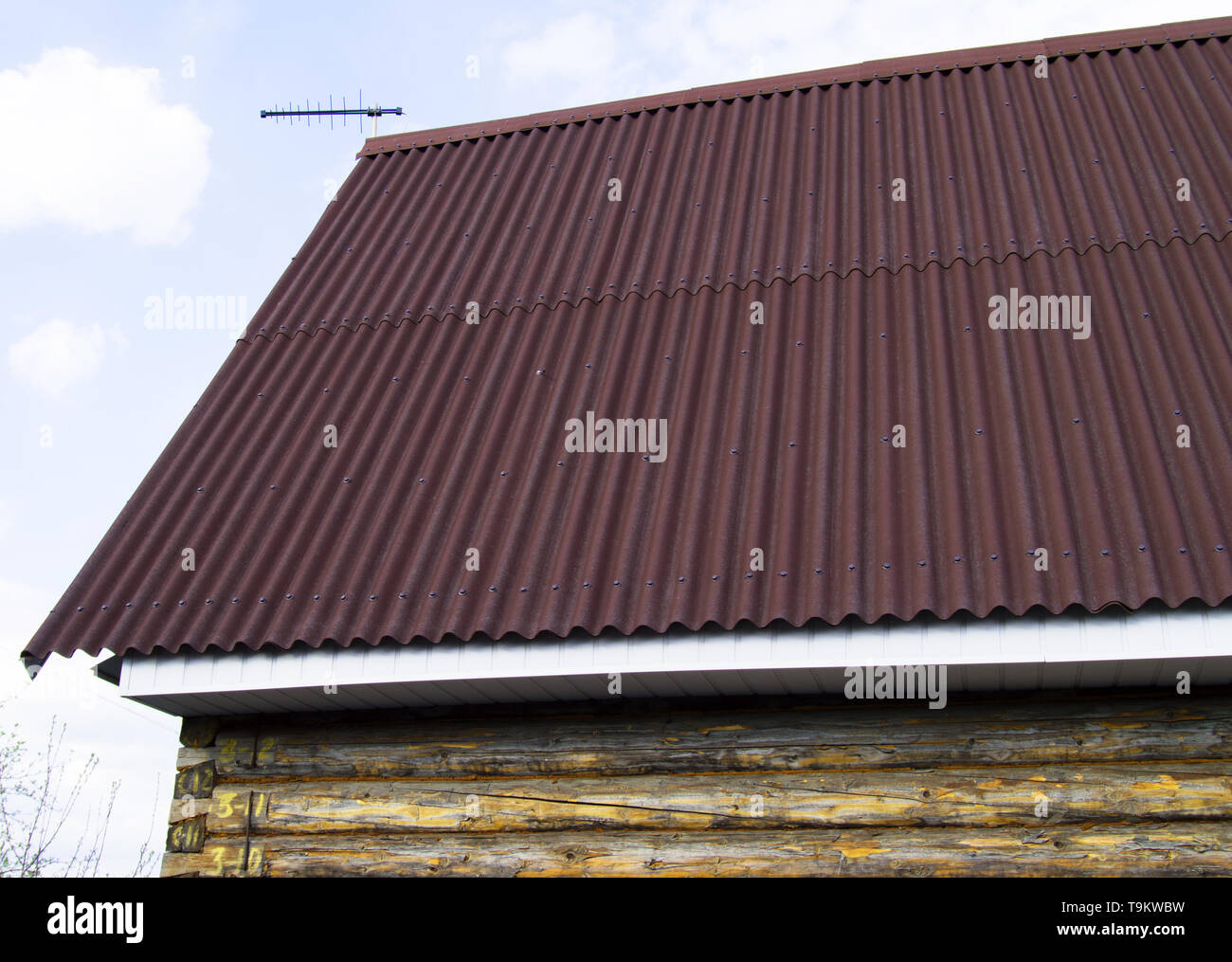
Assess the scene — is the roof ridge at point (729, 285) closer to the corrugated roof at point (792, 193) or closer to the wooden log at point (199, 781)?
the corrugated roof at point (792, 193)

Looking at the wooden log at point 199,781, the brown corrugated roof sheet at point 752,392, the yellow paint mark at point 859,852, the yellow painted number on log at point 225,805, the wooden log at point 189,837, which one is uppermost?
the brown corrugated roof sheet at point 752,392

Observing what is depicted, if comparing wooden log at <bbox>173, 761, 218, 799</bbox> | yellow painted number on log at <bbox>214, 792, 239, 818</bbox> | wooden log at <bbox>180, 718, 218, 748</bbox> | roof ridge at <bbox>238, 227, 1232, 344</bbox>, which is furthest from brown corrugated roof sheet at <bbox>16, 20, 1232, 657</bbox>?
yellow painted number on log at <bbox>214, 792, 239, 818</bbox>

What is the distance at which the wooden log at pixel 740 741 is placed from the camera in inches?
169

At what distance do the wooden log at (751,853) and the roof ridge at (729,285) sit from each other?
3133 millimetres

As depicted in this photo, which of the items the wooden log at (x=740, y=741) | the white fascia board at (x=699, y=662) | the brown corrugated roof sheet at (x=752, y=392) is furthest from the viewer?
the brown corrugated roof sheet at (x=752, y=392)

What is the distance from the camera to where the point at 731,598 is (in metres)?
4.32

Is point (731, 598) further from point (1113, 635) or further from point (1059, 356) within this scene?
point (1059, 356)

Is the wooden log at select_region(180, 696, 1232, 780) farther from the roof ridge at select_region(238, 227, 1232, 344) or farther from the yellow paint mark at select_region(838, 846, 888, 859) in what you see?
the roof ridge at select_region(238, 227, 1232, 344)

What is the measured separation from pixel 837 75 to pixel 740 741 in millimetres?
5833

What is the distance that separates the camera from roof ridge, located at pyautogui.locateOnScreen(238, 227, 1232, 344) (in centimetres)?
582

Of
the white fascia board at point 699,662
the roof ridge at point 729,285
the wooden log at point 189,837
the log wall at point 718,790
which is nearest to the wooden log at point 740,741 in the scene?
the log wall at point 718,790

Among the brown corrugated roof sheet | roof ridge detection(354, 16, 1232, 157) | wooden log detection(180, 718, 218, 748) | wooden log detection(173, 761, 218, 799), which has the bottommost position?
wooden log detection(173, 761, 218, 799)

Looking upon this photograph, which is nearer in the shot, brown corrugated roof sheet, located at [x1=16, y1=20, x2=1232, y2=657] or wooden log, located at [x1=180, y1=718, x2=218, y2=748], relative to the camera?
brown corrugated roof sheet, located at [x1=16, y1=20, x2=1232, y2=657]

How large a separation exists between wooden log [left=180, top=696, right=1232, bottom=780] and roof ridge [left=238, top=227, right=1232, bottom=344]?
2.68 metres
